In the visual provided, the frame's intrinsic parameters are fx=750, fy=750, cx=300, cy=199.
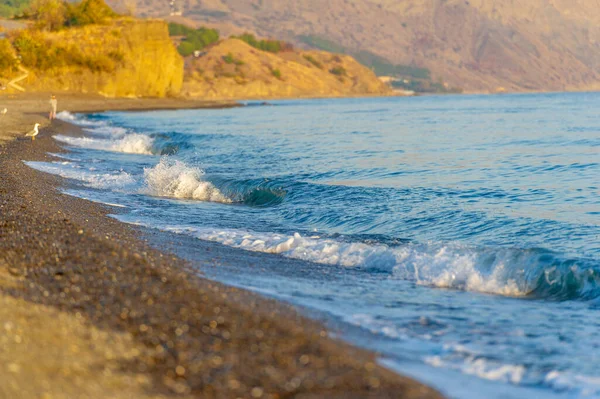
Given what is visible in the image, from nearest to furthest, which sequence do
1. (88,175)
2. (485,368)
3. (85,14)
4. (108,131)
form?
(485,368) → (88,175) → (108,131) → (85,14)

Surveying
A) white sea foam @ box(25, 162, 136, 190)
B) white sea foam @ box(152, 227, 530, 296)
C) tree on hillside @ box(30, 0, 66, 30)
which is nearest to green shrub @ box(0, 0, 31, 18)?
tree on hillside @ box(30, 0, 66, 30)

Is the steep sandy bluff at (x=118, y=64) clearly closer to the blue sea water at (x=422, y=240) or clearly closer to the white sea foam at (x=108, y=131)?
the white sea foam at (x=108, y=131)

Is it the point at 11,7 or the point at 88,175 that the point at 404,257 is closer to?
the point at 88,175

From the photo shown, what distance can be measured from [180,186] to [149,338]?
12.5m

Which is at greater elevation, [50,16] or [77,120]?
[50,16]

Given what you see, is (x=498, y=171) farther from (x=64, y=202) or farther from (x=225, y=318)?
(x=225, y=318)

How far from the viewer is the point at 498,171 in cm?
2031

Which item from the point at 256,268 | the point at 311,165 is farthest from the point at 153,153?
the point at 256,268

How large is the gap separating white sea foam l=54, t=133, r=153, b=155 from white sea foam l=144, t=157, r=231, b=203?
12.5m

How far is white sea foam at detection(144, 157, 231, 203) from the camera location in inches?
685

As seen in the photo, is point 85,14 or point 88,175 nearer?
point 88,175

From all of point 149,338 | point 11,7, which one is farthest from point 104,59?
point 11,7

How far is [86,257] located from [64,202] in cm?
592

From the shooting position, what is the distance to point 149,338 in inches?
213
